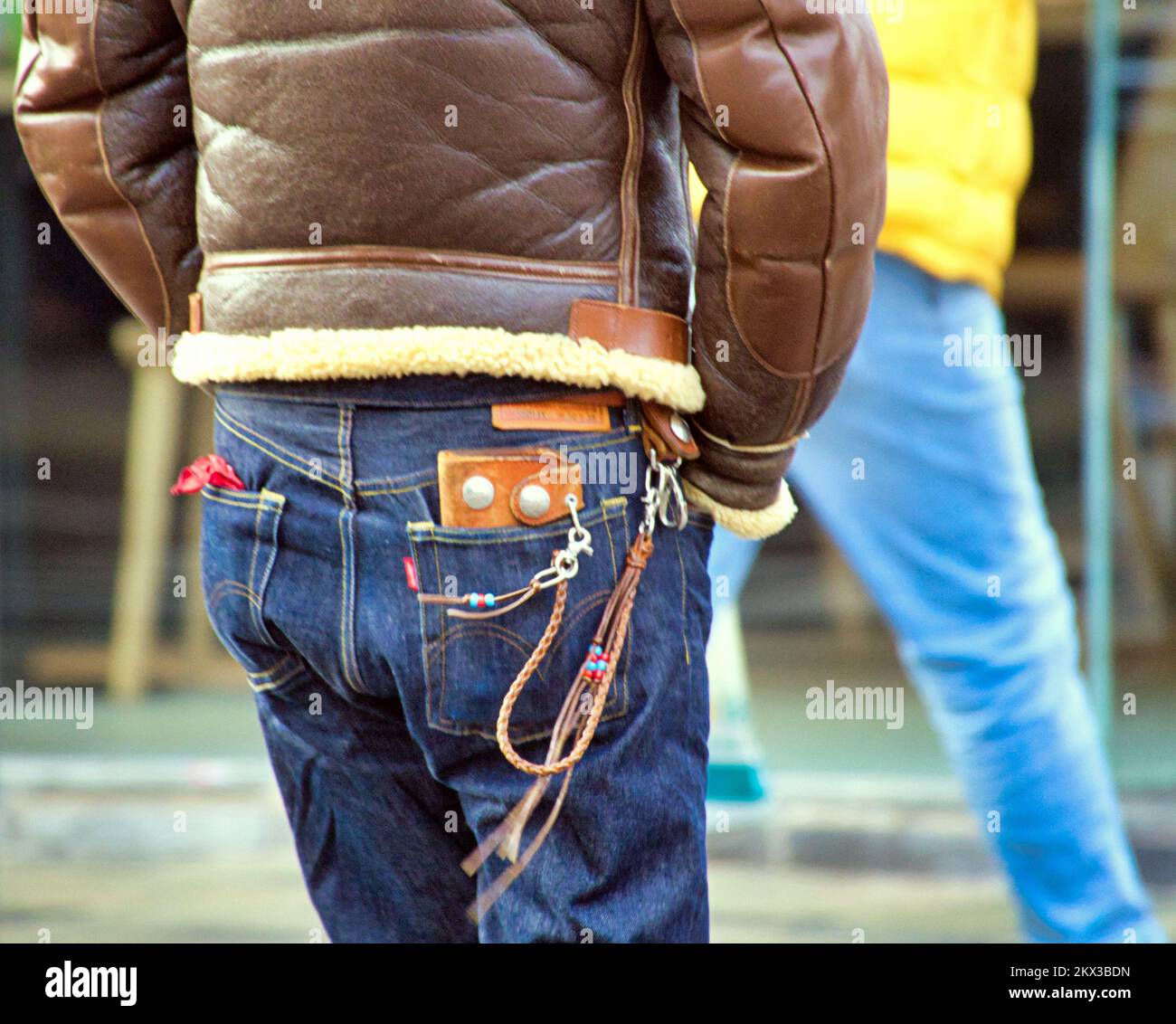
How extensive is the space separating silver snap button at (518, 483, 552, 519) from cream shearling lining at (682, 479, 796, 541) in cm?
23

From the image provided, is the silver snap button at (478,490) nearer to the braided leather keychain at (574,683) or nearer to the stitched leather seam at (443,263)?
the braided leather keychain at (574,683)

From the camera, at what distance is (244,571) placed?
5.02ft

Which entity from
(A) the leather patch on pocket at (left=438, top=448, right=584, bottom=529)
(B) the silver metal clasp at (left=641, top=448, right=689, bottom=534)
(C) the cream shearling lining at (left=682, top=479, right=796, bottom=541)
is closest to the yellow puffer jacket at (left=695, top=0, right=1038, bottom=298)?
(C) the cream shearling lining at (left=682, top=479, right=796, bottom=541)

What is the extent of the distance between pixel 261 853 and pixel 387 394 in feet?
9.91

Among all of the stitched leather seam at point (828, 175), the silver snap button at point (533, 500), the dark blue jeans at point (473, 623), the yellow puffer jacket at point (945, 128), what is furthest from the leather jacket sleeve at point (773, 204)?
the yellow puffer jacket at point (945, 128)

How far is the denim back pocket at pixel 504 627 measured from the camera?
1.44 meters

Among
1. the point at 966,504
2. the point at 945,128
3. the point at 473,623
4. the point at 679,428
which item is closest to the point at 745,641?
the point at 966,504

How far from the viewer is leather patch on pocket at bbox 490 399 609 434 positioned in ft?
4.79

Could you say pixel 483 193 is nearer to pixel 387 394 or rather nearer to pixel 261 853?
pixel 387 394

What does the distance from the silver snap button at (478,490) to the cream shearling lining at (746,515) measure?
0.28 metres

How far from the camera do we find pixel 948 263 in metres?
2.84

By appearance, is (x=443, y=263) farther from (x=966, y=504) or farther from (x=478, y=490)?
(x=966, y=504)
